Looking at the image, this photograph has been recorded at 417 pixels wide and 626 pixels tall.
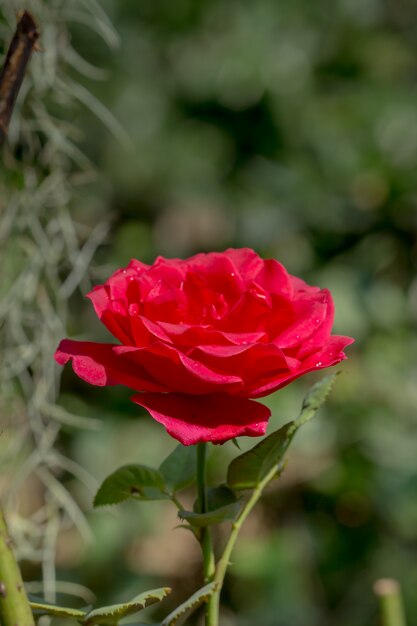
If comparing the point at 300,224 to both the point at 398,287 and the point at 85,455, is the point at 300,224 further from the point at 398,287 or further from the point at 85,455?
→ the point at 85,455

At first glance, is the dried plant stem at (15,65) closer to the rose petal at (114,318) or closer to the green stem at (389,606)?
the rose petal at (114,318)

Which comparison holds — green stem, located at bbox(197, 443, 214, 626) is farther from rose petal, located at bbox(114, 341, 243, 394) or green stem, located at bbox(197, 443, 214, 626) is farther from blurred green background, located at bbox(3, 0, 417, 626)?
blurred green background, located at bbox(3, 0, 417, 626)

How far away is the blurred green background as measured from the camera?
1.21m

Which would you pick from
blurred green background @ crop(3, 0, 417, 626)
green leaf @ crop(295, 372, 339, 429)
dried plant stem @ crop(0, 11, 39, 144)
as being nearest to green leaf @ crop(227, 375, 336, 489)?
green leaf @ crop(295, 372, 339, 429)

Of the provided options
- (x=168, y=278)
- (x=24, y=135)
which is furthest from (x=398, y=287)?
(x=168, y=278)

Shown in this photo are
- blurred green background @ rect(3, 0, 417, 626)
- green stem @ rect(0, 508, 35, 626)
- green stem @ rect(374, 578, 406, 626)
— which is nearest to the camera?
green stem @ rect(0, 508, 35, 626)

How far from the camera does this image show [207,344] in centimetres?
33

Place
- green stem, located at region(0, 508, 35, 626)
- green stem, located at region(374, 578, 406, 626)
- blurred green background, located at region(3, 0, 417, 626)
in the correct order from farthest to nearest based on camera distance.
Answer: blurred green background, located at region(3, 0, 417, 626), green stem, located at region(374, 578, 406, 626), green stem, located at region(0, 508, 35, 626)

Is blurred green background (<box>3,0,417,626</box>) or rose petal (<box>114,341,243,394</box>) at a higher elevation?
rose petal (<box>114,341,243,394</box>)

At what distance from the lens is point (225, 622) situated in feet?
4.03

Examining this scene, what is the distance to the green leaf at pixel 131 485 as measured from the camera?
0.39 meters

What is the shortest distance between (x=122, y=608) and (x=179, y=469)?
8 cm

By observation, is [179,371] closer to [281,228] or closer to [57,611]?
[57,611]

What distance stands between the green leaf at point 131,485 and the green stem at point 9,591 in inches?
3.4
